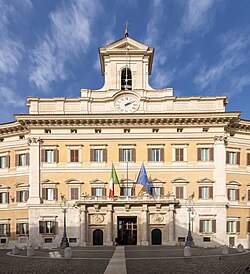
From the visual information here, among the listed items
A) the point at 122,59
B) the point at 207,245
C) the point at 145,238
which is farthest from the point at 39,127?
the point at 207,245

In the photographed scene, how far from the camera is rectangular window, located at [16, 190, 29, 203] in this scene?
37.7 metres

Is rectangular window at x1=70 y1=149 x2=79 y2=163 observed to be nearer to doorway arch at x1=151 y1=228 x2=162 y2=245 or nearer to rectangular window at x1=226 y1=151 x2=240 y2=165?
doorway arch at x1=151 y1=228 x2=162 y2=245

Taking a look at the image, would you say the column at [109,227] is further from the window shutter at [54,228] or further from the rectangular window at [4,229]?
the rectangular window at [4,229]

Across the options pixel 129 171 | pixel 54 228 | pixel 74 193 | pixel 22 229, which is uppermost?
pixel 129 171

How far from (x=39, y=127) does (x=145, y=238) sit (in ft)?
54.3

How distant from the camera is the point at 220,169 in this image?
36.8 meters

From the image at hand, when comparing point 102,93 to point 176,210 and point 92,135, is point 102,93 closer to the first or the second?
point 92,135

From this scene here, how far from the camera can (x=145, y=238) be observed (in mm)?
34812

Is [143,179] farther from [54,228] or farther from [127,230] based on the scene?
[54,228]

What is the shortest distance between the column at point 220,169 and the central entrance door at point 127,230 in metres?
9.30

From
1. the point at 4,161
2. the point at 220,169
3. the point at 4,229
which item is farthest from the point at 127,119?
the point at 4,229

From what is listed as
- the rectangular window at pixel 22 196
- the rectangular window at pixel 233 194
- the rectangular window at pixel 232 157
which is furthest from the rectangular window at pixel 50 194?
the rectangular window at pixel 232 157

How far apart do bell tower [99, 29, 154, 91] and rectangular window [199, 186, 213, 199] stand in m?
12.8

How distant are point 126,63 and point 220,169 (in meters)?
16.1
